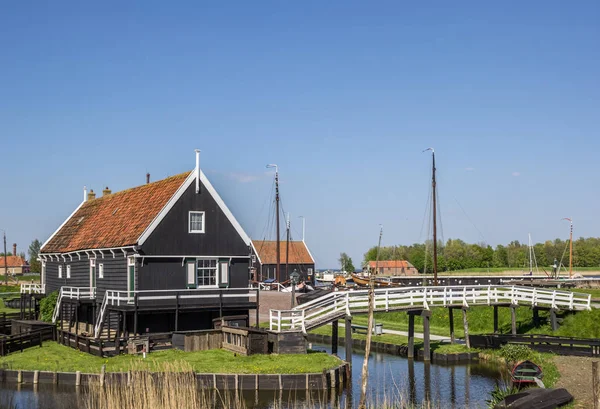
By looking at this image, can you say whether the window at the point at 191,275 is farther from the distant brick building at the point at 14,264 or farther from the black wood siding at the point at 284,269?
the distant brick building at the point at 14,264

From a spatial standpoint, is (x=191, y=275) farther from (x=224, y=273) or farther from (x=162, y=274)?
(x=224, y=273)

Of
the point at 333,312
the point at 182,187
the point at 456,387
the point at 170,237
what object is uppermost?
the point at 182,187

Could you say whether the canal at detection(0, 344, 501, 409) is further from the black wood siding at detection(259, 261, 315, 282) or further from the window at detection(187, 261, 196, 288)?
the black wood siding at detection(259, 261, 315, 282)

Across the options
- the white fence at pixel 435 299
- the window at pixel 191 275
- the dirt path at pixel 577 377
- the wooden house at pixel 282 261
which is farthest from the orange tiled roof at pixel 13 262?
the dirt path at pixel 577 377

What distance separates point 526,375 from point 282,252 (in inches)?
2950

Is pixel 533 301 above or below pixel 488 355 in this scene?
above

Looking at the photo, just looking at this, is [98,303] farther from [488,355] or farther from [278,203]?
[278,203]

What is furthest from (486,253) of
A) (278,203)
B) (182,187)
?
(182,187)

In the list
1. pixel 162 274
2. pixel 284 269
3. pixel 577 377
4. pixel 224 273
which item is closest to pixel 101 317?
pixel 162 274

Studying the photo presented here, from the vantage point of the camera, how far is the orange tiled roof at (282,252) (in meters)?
98.6

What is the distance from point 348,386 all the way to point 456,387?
190 inches

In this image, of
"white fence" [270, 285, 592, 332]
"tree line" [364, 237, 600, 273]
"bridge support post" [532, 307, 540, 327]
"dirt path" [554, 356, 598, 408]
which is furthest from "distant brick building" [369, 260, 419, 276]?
"dirt path" [554, 356, 598, 408]

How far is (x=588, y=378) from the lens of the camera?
89.8 feet

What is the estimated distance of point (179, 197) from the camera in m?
38.0
